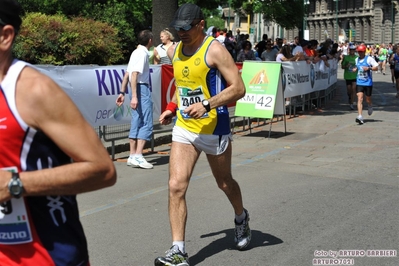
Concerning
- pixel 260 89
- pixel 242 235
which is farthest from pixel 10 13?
pixel 260 89

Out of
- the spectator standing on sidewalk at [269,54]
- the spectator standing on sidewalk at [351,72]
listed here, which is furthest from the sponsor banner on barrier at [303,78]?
the spectator standing on sidewalk at [269,54]

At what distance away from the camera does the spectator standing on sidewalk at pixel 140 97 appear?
10000 mm

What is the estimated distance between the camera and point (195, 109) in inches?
209

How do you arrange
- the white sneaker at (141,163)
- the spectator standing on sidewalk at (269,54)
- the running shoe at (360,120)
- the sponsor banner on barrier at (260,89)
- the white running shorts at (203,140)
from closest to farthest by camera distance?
the white running shorts at (203,140)
the white sneaker at (141,163)
the sponsor banner on barrier at (260,89)
the running shoe at (360,120)
the spectator standing on sidewalk at (269,54)

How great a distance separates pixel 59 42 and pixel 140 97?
7704 millimetres

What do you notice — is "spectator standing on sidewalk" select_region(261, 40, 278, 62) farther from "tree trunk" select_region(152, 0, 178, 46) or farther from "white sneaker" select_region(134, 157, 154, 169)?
"white sneaker" select_region(134, 157, 154, 169)

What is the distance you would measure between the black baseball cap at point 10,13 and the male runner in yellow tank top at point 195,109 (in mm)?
2908

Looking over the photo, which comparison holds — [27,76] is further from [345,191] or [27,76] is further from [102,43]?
[102,43]

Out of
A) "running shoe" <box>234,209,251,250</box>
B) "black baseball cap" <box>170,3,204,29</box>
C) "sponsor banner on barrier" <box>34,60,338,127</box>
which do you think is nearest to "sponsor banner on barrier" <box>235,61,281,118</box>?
"sponsor banner on barrier" <box>34,60,338,127</box>

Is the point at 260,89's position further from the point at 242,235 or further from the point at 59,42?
the point at 242,235

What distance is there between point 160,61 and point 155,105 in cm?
166

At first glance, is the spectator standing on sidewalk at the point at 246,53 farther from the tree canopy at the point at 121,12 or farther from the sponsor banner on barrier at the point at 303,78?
the tree canopy at the point at 121,12

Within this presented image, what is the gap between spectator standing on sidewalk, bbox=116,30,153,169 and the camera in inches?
394

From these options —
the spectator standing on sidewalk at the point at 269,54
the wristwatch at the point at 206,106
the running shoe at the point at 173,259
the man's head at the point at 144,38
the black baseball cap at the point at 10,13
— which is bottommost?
the running shoe at the point at 173,259
